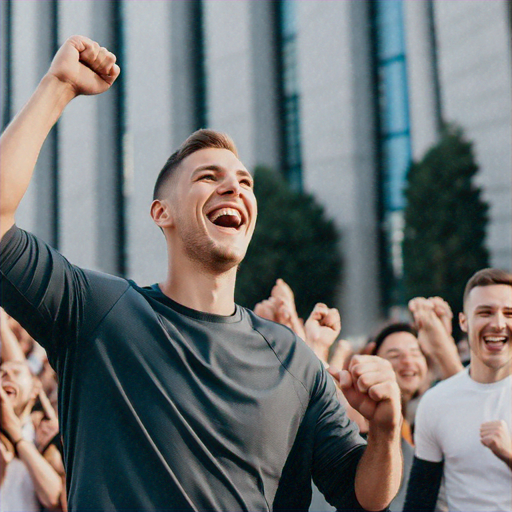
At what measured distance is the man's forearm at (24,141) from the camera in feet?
5.27

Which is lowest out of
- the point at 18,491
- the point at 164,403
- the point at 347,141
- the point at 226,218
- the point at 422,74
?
the point at 18,491

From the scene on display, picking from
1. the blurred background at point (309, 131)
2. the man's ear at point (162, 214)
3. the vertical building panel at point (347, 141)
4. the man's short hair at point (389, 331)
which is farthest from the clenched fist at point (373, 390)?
the vertical building panel at point (347, 141)

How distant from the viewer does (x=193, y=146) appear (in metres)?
2.23

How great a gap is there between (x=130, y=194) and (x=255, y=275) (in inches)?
314

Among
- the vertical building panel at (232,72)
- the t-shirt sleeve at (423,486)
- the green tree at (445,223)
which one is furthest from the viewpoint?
the vertical building panel at (232,72)

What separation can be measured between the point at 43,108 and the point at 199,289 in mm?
674

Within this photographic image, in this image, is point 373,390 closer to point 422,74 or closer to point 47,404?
point 47,404

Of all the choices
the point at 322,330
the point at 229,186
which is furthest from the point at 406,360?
the point at 229,186

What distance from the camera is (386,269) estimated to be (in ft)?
57.0

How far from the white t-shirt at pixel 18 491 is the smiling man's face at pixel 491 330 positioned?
2561 mm

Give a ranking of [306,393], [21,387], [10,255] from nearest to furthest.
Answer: [10,255] < [306,393] < [21,387]

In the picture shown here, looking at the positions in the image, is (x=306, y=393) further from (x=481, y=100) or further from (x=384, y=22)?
(x=384, y=22)

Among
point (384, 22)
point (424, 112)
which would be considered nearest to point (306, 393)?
point (424, 112)

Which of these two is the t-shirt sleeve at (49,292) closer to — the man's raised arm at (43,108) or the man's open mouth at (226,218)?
the man's raised arm at (43,108)
